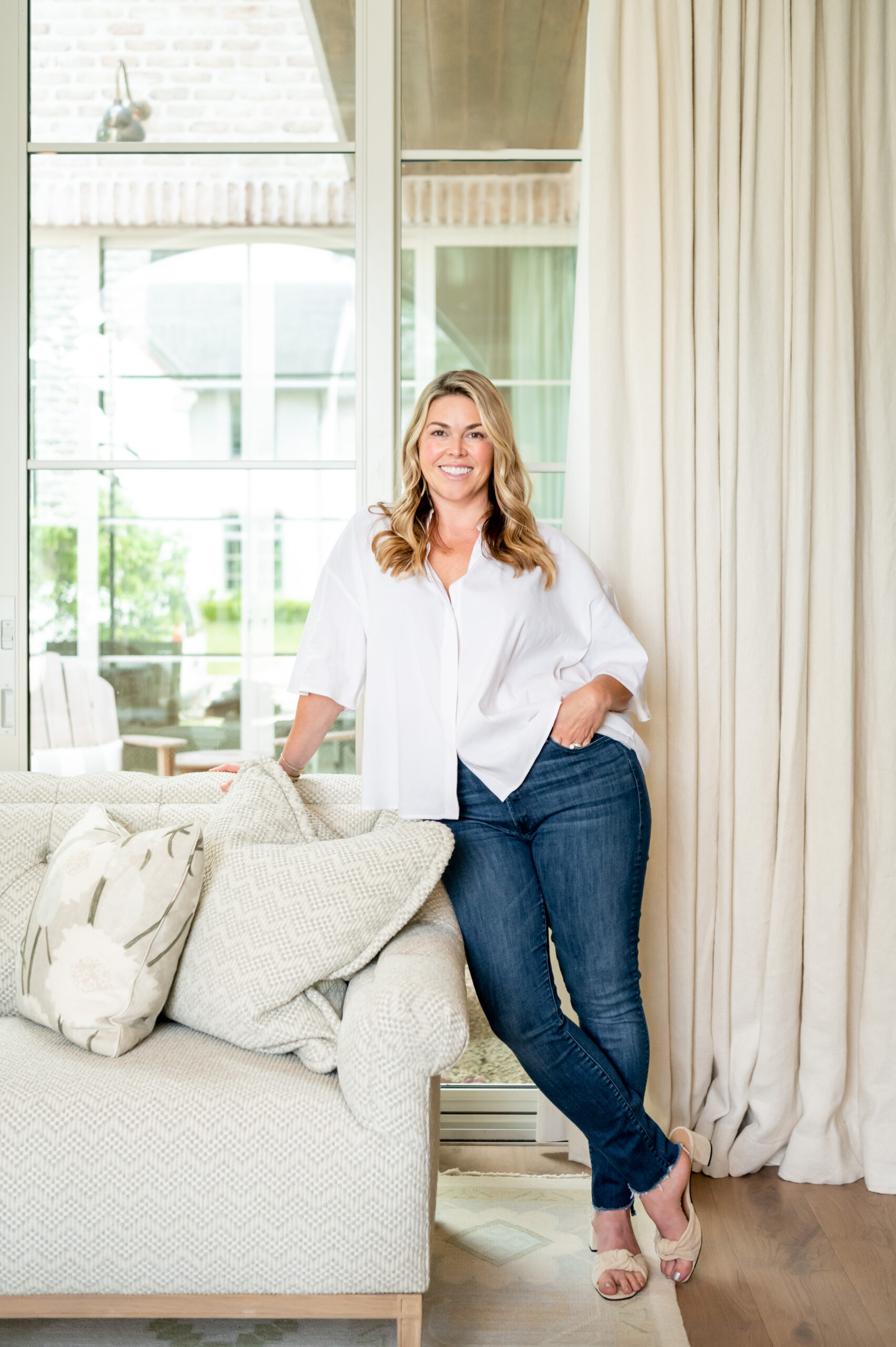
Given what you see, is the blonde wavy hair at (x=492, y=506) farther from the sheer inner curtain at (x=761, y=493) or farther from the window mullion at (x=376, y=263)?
the window mullion at (x=376, y=263)

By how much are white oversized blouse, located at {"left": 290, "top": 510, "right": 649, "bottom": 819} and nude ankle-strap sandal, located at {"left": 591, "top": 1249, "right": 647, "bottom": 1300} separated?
0.78 m

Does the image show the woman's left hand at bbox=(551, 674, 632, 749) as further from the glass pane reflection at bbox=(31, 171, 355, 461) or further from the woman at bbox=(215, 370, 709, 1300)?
the glass pane reflection at bbox=(31, 171, 355, 461)

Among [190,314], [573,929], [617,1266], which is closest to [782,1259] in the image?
[617,1266]

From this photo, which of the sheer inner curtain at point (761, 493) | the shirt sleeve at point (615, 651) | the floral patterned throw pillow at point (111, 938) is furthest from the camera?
the sheer inner curtain at point (761, 493)

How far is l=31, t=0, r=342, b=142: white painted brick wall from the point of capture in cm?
234

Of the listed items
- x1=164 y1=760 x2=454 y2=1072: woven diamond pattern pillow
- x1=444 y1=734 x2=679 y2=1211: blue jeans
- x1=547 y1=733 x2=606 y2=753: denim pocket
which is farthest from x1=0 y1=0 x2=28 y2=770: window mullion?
x1=547 y1=733 x2=606 y2=753: denim pocket

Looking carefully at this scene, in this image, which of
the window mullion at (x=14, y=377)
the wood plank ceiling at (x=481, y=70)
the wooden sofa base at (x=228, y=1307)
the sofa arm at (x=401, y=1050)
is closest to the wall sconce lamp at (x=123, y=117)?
the window mullion at (x=14, y=377)

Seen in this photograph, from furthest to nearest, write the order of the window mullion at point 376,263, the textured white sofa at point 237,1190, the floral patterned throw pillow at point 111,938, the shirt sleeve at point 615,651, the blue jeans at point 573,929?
the window mullion at point 376,263
the shirt sleeve at point 615,651
the blue jeans at point 573,929
the floral patterned throw pillow at point 111,938
the textured white sofa at point 237,1190

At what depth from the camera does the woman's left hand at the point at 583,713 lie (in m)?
1.73

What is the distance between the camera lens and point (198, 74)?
7.72 feet

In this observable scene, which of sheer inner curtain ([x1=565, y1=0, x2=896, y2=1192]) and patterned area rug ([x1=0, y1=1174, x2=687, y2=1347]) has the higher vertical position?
sheer inner curtain ([x1=565, y1=0, x2=896, y2=1192])

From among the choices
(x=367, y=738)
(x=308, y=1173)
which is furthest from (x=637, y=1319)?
(x=367, y=738)

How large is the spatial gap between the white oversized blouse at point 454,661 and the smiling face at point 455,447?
0.13m

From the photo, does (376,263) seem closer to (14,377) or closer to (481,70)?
(481,70)
